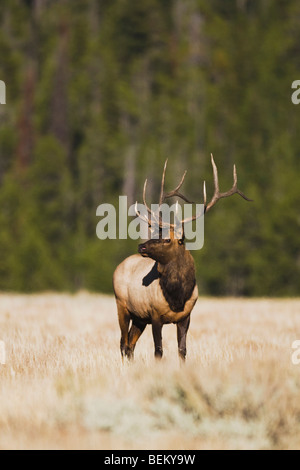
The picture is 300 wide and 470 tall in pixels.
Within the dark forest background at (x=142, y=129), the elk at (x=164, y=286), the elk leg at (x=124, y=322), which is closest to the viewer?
the elk at (x=164, y=286)

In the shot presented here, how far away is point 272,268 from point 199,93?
708 inches

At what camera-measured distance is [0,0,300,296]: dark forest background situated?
42906mm

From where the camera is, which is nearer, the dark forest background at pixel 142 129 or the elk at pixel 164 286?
the elk at pixel 164 286

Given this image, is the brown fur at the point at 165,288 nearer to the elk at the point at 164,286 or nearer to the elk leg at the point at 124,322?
the elk at the point at 164,286

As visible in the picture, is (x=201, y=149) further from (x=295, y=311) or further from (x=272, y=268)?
(x=295, y=311)

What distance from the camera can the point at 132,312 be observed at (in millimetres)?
8172

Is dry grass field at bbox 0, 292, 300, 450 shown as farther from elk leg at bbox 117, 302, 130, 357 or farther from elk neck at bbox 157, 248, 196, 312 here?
elk neck at bbox 157, 248, 196, 312

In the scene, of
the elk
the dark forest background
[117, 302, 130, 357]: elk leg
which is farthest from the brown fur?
Result: the dark forest background

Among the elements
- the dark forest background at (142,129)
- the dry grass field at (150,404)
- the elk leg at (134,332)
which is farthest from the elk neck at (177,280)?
the dark forest background at (142,129)

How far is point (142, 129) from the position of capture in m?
52.7

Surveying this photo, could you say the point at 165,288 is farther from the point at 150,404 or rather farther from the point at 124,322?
the point at 150,404

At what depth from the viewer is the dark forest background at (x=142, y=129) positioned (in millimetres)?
42906
